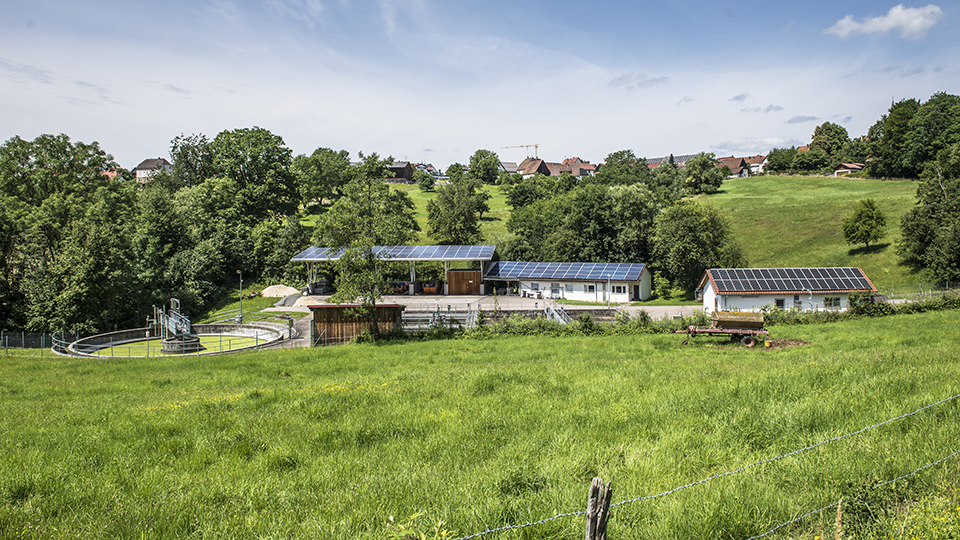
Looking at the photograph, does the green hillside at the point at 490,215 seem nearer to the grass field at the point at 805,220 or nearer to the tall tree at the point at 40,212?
the grass field at the point at 805,220

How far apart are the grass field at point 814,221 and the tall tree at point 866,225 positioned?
5.09 ft

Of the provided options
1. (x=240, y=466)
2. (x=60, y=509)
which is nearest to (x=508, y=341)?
(x=240, y=466)

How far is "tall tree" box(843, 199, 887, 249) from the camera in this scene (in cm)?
5072

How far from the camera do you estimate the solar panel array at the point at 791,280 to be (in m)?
36.4

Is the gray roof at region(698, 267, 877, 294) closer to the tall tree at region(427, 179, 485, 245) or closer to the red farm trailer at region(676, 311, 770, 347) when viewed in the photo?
the red farm trailer at region(676, 311, 770, 347)

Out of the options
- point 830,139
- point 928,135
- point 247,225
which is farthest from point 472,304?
point 830,139

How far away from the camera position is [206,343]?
35.0 metres

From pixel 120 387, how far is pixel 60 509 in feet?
38.6

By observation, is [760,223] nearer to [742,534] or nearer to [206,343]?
A: [206,343]

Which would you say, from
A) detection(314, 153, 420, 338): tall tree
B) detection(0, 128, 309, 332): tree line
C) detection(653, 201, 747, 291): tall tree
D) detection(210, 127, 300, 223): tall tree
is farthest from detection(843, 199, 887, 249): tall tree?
detection(210, 127, 300, 223): tall tree

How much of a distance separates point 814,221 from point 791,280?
34.5 meters

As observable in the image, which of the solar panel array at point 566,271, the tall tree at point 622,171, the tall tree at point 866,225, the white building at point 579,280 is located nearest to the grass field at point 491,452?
the solar panel array at point 566,271

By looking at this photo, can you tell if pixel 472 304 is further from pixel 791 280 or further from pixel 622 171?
pixel 622 171

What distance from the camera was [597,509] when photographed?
10.8ft
